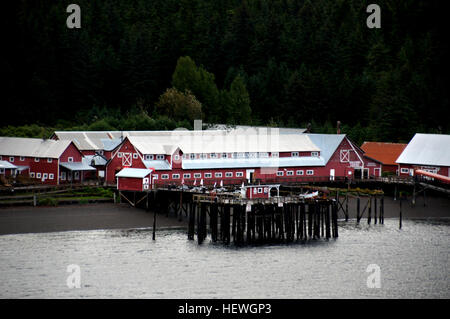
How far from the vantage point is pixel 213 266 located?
54844 millimetres

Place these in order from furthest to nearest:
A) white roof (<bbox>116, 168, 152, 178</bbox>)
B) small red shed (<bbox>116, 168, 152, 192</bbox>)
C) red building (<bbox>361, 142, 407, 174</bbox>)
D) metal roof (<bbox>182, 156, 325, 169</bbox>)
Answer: red building (<bbox>361, 142, 407, 174</bbox>) < metal roof (<bbox>182, 156, 325, 169</bbox>) < white roof (<bbox>116, 168, 152, 178</bbox>) < small red shed (<bbox>116, 168, 152, 192</bbox>)

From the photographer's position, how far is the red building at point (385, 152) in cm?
9331

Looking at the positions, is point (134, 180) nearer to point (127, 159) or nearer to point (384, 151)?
point (127, 159)

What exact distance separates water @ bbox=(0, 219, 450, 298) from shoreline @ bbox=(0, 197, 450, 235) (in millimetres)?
1832

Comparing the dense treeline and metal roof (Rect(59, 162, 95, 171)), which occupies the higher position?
the dense treeline

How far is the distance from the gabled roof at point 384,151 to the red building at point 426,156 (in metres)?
2.53

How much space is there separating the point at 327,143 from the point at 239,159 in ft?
36.3

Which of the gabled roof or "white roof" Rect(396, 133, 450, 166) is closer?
"white roof" Rect(396, 133, 450, 166)

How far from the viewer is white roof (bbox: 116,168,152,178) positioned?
7581 centimetres

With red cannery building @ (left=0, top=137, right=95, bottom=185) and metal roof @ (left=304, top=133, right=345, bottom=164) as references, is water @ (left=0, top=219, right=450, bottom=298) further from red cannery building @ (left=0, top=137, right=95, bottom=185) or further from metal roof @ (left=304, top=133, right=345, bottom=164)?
metal roof @ (left=304, top=133, right=345, bottom=164)

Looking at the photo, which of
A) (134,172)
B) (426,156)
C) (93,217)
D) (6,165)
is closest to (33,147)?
(6,165)

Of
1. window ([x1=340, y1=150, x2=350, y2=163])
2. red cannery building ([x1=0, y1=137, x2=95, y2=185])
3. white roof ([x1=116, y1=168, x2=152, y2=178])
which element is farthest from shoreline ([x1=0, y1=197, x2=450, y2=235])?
window ([x1=340, y1=150, x2=350, y2=163])
